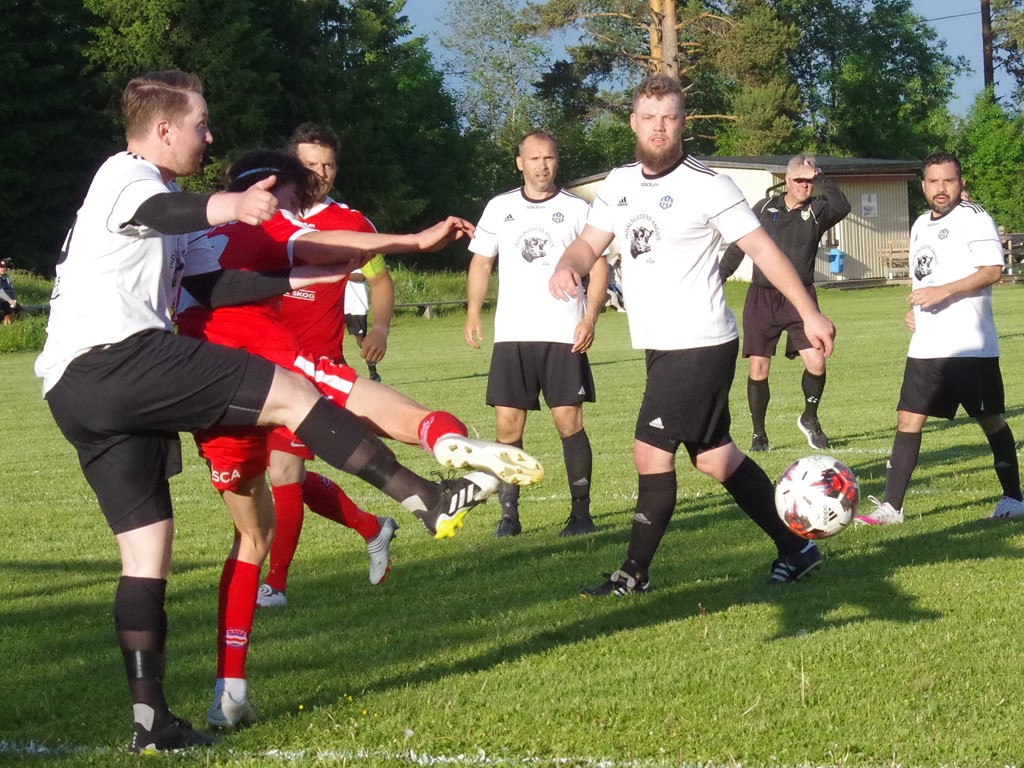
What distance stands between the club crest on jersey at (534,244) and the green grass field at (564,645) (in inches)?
62.8

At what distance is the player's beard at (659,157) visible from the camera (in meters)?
5.87

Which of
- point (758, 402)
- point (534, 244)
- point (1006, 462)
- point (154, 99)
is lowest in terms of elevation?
point (758, 402)

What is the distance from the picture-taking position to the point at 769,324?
471 inches

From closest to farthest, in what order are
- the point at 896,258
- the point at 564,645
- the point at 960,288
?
the point at 564,645 < the point at 960,288 < the point at 896,258

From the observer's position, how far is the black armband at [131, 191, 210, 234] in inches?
150

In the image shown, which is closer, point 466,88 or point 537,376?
point 537,376

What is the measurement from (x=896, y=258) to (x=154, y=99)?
46.5m

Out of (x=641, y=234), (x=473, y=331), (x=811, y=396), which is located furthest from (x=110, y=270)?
(x=811, y=396)

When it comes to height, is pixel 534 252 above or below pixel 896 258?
above

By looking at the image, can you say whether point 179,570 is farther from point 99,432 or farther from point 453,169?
point 453,169

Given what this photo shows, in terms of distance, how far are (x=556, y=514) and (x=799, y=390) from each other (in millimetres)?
7889

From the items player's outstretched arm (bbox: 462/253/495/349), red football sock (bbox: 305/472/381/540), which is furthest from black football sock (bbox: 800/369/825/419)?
red football sock (bbox: 305/472/381/540)

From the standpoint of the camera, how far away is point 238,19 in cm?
4806

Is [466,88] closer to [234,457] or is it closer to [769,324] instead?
[769,324]
